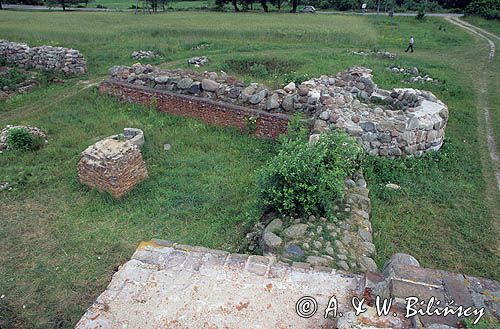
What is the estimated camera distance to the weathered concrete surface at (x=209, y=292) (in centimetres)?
410

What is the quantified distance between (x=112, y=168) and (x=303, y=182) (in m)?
3.98

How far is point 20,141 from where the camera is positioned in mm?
9383

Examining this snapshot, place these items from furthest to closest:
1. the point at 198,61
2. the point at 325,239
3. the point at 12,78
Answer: the point at 198,61 < the point at 12,78 < the point at 325,239

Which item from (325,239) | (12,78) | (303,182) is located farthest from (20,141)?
(325,239)

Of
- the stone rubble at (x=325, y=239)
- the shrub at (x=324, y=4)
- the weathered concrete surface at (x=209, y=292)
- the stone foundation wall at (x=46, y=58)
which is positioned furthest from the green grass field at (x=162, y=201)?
the shrub at (x=324, y=4)

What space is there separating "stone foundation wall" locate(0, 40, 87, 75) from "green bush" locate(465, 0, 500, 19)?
31048mm

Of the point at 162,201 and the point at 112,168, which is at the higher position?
the point at 112,168

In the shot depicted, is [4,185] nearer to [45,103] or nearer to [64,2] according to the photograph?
[45,103]

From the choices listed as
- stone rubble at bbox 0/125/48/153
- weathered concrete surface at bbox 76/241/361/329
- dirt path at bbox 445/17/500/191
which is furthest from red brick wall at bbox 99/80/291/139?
weathered concrete surface at bbox 76/241/361/329

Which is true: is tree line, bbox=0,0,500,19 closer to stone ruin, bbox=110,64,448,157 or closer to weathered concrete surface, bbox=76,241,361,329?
stone ruin, bbox=110,64,448,157

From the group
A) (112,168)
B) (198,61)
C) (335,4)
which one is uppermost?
(335,4)

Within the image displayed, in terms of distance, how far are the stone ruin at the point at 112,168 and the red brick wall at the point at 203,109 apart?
3.20 meters

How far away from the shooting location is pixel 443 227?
6.77 meters

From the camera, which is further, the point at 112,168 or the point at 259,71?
the point at 259,71
